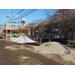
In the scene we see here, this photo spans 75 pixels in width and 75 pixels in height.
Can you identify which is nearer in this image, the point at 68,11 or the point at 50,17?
the point at 68,11

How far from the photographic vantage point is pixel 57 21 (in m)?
20.4

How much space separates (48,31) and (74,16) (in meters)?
19.9

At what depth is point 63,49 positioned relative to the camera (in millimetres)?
10141

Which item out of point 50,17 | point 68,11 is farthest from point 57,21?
point 68,11
